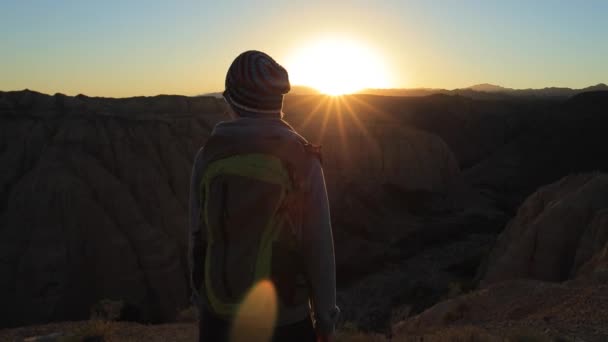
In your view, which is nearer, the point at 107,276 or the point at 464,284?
the point at 464,284

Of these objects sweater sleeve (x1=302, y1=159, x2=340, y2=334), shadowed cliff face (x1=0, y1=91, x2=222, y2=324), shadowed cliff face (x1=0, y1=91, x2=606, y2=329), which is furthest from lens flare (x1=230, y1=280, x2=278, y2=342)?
shadowed cliff face (x1=0, y1=91, x2=222, y2=324)

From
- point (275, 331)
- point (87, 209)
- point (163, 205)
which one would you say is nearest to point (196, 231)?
point (275, 331)

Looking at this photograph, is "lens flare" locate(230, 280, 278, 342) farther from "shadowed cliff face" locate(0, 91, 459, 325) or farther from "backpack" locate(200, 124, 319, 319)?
"shadowed cliff face" locate(0, 91, 459, 325)

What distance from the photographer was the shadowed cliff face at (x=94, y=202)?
1967cm

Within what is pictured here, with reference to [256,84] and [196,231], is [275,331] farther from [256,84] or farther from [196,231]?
[256,84]

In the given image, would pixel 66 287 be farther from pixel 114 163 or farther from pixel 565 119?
pixel 565 119

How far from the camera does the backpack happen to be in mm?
1960

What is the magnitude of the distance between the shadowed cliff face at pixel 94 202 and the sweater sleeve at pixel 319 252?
15.9m

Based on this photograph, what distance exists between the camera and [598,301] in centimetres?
681

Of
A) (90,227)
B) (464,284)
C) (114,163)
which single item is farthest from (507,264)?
(114,163)

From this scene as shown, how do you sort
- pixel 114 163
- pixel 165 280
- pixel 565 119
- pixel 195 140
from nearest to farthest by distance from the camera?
pixel 165 280 → pixel 114 163 → pixel 195 140 → pixel 565 119

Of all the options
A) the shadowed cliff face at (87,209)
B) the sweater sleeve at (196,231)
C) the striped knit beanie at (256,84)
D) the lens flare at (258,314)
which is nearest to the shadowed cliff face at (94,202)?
the shadowed cliff face at (87,209)

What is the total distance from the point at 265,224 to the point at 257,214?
0.05 meters

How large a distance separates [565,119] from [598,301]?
52080 mm
